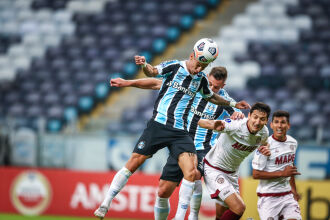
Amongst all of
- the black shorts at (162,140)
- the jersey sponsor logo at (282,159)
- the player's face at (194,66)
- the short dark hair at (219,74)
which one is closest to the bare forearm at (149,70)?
the player's face at (194,66)

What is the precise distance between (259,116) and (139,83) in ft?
5.06

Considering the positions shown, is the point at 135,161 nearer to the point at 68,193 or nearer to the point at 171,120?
the point at 171,120

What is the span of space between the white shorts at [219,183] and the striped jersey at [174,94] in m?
0.73

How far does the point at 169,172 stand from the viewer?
291 inches

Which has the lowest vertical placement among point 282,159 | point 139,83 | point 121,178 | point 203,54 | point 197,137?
point 121,178

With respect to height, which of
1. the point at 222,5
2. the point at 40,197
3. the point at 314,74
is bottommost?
the point at 40,197

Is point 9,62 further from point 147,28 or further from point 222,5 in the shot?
point 222,5

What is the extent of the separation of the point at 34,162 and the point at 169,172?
5270mm

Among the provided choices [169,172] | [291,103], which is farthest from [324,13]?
[169,172]

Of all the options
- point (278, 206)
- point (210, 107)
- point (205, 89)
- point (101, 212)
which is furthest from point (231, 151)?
point (101, 212)

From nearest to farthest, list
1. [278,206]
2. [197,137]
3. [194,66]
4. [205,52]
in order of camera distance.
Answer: [205,52]
[194,66]
[278,206]
[197,137]

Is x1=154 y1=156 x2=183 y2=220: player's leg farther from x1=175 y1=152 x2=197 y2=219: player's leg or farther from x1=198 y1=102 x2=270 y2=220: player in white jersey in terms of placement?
x1=175 y1=152 x2=197 y2=219: player's leg

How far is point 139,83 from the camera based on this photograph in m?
6.85

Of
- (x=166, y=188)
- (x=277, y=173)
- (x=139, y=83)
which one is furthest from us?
(x=166, y=188)
